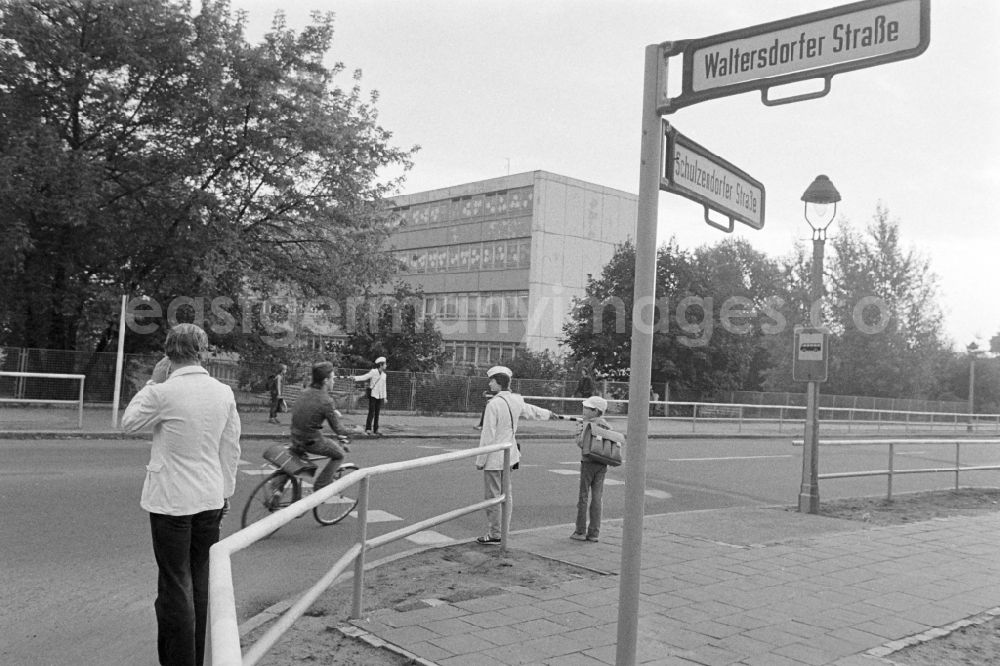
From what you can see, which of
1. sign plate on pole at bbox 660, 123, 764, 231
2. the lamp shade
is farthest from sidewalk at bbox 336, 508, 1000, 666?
the lamp shade

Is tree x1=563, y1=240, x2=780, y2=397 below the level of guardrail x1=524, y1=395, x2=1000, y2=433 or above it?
above

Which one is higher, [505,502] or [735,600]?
[505,502]

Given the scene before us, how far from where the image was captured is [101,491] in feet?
32.9

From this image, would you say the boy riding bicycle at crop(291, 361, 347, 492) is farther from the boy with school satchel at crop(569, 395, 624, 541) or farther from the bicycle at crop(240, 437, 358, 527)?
the boy with school satchel at crop(569, 395, 624, 541)

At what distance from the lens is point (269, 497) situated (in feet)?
27.5

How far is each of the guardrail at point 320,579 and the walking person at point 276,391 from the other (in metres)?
16.4

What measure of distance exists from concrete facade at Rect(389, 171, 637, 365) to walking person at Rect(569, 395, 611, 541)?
4742 centimetres

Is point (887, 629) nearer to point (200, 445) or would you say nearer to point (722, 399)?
point (200, 445)

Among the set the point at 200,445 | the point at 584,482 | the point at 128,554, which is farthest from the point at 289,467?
the point at 200,445

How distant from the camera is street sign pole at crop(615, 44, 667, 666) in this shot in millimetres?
3689

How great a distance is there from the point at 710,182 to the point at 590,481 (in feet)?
16.1

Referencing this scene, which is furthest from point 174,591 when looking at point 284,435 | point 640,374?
point 284,435

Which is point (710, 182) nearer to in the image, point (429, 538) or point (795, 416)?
point (429, 538)

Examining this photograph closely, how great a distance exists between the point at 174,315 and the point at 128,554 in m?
16.8
